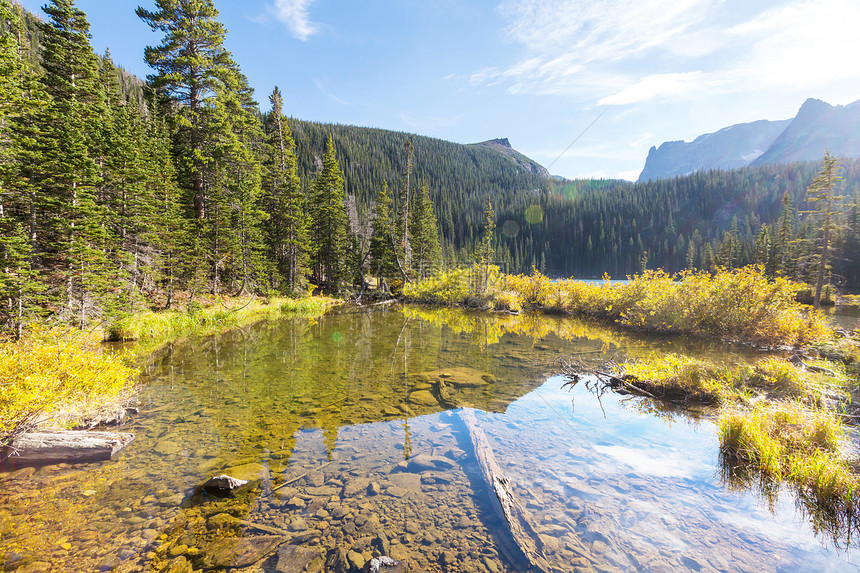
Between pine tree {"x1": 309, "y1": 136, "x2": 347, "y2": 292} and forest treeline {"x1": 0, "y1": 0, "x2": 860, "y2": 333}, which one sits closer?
forest treeline {"x1": 0, "y1": 0, "x2": 860, "y2": 333}

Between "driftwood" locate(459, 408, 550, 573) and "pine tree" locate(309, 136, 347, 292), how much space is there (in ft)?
102

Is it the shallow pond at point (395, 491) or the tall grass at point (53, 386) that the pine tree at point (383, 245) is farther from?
the tall grass at point (53, 386)

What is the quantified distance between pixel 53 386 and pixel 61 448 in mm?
957

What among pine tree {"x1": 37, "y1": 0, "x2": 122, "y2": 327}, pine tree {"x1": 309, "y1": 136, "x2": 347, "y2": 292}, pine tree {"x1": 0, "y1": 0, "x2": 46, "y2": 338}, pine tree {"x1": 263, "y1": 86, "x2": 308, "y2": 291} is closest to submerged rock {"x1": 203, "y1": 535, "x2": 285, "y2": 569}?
pine tree {"x1": 0, "y1": 0, "x2": 46, "y2": 338}

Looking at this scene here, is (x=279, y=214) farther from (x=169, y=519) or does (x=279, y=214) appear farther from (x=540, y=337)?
(x=169, y=519)

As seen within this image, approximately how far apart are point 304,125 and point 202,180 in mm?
118555

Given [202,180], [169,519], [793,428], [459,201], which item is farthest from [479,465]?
[459,201]

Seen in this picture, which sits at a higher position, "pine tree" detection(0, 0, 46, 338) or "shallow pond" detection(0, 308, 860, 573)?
"pine tree" detection(0, 0, 46, 338)

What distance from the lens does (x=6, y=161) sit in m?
9.75

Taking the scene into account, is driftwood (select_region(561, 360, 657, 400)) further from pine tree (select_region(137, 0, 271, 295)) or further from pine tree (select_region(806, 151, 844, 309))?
pine tree (select_region(806, 151, 844, 309))

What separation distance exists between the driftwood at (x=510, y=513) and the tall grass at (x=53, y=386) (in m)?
6.79

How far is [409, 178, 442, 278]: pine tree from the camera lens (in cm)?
4259

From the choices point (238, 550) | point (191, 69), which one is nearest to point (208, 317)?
point (191, 69)

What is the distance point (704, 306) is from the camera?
577 inches
